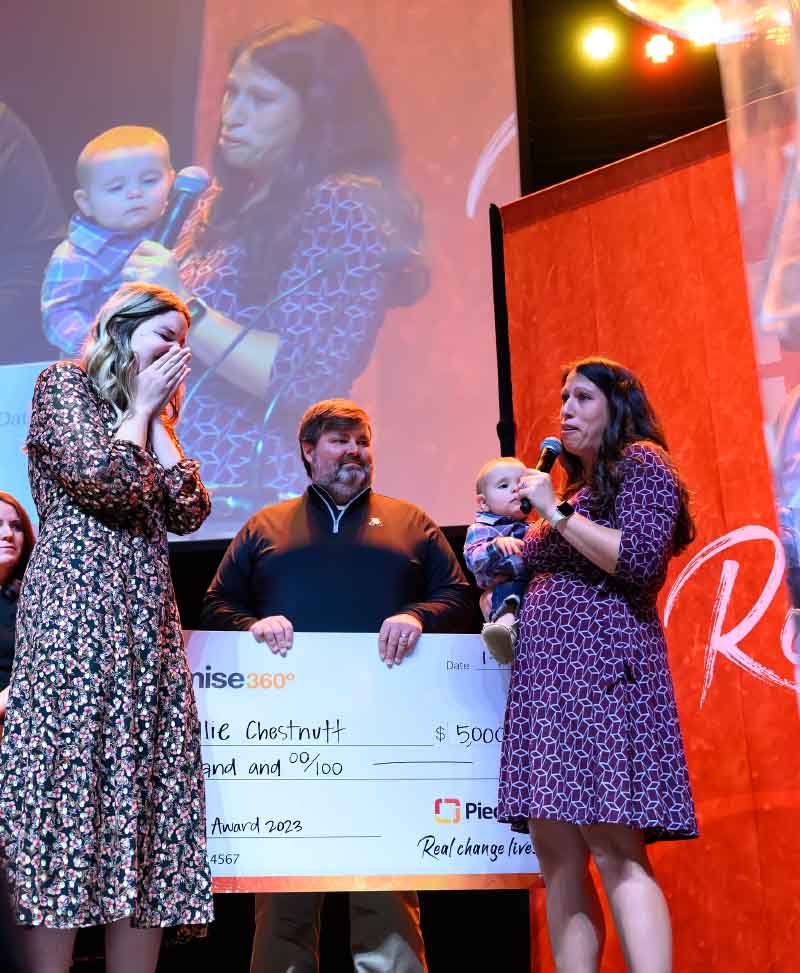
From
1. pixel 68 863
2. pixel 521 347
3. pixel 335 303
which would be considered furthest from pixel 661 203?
pixel 68 863

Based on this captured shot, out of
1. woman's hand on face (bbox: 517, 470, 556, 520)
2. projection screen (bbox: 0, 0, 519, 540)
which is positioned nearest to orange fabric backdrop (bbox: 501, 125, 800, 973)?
projection screen (bbox: 0, 0, 519, 540)

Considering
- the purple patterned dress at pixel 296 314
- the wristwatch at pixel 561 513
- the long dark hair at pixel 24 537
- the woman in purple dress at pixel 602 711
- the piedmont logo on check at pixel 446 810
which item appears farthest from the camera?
the purple patterned dress at pixel 296 314

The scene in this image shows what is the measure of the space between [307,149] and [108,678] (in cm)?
299

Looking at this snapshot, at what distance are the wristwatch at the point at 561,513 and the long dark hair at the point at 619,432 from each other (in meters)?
0.10

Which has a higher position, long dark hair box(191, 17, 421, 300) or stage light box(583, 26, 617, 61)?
stage light box(583, 26, 617, 61)

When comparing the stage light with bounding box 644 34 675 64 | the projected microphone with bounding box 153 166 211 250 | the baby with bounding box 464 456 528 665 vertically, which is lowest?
the baby with bounding box 464 456 528 665

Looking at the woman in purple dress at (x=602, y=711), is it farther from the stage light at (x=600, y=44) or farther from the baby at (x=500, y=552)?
the stage light at (x=600, y=44)

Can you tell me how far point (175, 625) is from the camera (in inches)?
90.0

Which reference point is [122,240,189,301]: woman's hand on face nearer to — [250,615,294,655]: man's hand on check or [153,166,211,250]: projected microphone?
[153,166,211,250]: projected microphone

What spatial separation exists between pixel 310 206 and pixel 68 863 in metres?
3.08

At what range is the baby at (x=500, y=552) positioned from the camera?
264cm

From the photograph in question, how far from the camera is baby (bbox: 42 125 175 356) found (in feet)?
14.6

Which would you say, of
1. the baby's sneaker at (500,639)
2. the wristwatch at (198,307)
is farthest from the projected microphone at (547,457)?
the wristwatch at (198,307)

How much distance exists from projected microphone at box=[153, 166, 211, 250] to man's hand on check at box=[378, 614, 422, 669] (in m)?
2.30
